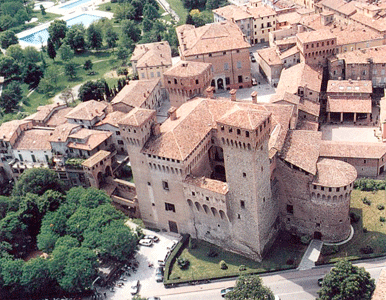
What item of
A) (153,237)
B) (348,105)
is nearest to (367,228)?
(348,105)

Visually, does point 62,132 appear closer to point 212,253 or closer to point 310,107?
point 212,253

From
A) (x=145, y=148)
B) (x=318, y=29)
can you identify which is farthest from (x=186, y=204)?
(x=318, y=29)

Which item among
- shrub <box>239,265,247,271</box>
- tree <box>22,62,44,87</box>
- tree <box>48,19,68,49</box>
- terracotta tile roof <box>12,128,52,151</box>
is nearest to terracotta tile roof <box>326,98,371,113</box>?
shrub <box>239,265,247,271</box>

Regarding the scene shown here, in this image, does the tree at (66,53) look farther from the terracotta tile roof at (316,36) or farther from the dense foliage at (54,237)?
the terracotta tile roof at (316,36)

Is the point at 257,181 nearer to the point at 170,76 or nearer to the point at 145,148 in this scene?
the point at 145,148

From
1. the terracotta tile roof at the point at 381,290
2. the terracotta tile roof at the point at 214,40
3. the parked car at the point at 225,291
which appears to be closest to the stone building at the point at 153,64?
the terracotta tile roof at the point at 214,40

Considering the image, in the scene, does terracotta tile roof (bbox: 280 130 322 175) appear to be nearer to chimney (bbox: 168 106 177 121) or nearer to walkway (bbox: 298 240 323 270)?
walkway (bbox: 298 240 323 270)
